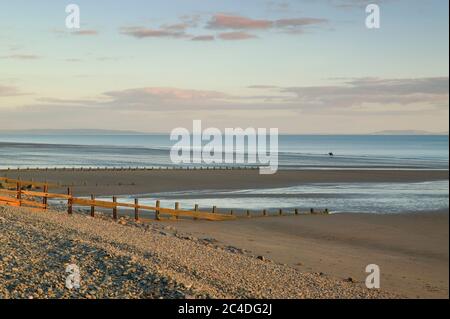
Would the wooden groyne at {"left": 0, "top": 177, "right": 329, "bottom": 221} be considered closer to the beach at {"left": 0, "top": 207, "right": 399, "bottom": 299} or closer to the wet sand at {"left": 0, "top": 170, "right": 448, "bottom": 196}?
the beach at {"left": 0, "top": 207, "right": 399, "bottom": 299}

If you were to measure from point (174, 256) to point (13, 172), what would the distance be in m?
46.6

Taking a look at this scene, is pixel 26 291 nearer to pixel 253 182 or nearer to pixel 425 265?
pixel 425 265

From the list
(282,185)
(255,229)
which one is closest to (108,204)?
(255,229)

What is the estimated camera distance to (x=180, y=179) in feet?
184

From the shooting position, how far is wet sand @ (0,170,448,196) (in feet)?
153
